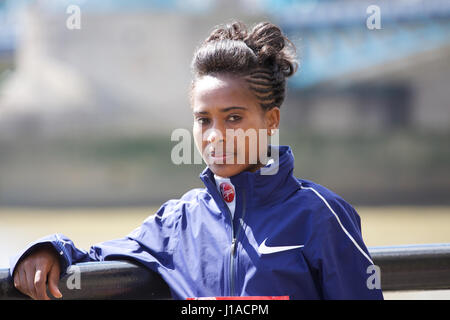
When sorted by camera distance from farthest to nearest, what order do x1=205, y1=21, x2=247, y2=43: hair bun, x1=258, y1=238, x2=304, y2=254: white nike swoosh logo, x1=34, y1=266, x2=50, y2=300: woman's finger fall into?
1. x1=205, y1=21, x2=247, y2=43: hair bun
2. x1=258, y1=238, x2=304, y2=254: white nike swoosh logo
3. x1=34, y1=266, x2=50, y2=300: woman's finger

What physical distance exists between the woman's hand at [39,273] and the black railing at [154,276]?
0.02 metres

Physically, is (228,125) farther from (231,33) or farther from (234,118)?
(231,33)

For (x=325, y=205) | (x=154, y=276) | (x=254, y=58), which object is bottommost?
(x=154, y=276)

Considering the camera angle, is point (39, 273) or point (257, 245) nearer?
point (39, 273)

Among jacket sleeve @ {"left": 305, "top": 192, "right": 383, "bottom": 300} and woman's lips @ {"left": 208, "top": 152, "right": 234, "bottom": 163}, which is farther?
woman's lips @ {"left": 208, "top": 152, "right": 234, "bottom": 163}

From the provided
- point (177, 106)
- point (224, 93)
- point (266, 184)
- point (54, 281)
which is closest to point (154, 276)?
point (54, 281)

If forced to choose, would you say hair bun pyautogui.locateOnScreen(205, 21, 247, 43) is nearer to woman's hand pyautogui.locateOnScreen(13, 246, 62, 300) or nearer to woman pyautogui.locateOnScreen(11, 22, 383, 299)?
woman pyautogui.locateOnScreen(11, 22, 383, 299)

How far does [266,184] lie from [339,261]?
0.23 meters

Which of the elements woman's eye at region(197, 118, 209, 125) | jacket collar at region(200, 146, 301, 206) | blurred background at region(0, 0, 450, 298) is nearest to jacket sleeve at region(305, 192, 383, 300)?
jacket collar at region(200, 146, 301, 206)

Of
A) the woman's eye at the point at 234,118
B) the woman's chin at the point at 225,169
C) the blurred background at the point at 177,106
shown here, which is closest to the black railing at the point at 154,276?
the woman's chin at the point at 225,169

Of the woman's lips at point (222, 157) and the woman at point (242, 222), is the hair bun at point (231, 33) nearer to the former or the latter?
the woman at point (242, 222)

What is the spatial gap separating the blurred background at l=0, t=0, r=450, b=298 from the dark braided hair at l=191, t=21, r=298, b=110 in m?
9.70

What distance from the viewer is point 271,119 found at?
4.72 feet

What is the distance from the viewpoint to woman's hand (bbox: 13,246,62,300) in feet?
3.60
